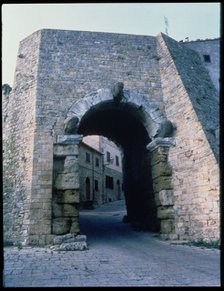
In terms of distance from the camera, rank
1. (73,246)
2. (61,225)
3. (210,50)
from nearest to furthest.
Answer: (73,246) < (61,225) < (210,50)

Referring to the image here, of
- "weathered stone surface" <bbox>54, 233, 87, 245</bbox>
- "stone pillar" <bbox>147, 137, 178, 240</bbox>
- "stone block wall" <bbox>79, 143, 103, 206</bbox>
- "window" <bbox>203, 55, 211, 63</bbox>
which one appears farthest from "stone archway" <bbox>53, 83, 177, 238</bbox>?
"stone block wall" <bbox>79, 143, 103, 206</bbox>

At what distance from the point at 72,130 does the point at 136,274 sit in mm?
4410

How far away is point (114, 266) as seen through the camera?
16.0 feet

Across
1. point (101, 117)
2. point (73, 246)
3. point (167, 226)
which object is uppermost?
point (101, 117)

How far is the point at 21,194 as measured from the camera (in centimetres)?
729

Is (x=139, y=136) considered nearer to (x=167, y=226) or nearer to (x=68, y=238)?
(x=167, y=226)

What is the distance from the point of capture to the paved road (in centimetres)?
388

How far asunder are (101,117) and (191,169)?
4.01 m

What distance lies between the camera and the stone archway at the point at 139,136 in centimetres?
778

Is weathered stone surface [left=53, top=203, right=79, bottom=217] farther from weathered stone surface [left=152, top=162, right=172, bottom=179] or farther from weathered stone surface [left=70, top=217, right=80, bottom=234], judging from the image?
weathered stone surface [left=152, top=162, right=172, bottom=179]

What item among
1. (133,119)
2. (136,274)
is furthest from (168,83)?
(136,274)

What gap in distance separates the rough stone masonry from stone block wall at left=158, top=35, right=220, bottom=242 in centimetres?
3

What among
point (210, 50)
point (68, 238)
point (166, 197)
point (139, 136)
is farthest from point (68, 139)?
point (210, 50)

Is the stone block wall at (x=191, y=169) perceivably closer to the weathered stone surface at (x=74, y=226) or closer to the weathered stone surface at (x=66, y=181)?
the weathered stone surface at (x=74, y=226)
